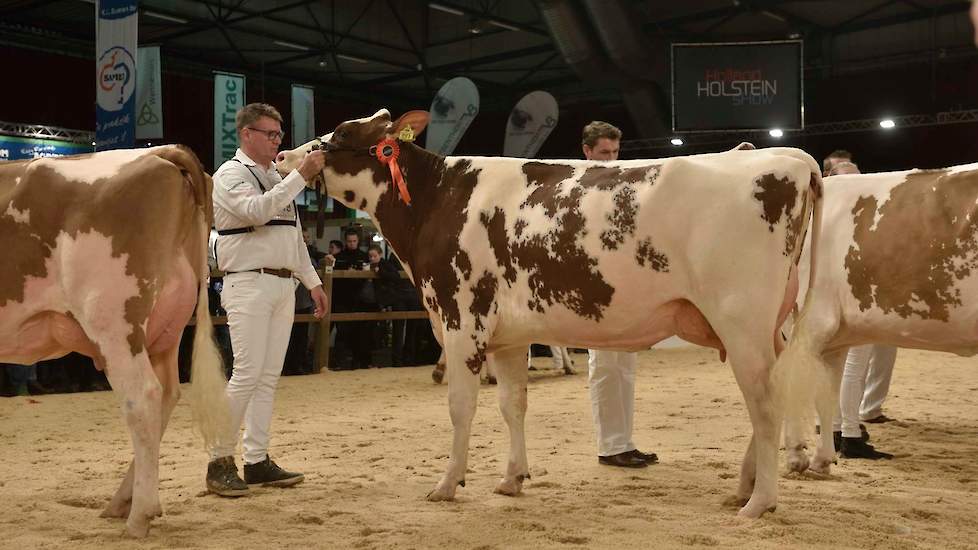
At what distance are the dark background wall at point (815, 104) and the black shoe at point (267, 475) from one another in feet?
48.5

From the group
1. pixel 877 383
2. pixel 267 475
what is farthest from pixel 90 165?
pixel 877 383

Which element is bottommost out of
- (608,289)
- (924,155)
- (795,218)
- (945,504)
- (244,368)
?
(945,504)

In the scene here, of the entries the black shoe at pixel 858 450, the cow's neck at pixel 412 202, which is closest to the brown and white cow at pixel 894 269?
the black shoe at pixel 858 450

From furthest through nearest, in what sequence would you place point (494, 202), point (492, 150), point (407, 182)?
point (492, 150) → point (407, 182) → point (494, 202)

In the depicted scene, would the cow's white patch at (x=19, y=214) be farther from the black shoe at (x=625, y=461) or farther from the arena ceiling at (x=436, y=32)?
the arena ceiling at (x=436, y=32)

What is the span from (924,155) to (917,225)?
52.6 ft

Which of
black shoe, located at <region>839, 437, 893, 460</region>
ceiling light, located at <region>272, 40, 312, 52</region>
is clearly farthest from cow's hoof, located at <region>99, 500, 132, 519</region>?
ceiling light, located at <region>272, 40, 312, 52</region>

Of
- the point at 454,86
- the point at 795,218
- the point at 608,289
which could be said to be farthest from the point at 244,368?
the point at 454,86

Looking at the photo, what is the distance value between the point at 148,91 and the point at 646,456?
35.0 feet

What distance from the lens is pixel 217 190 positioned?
15.4 feet

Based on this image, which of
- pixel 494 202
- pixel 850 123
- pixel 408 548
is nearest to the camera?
pixel 408 548

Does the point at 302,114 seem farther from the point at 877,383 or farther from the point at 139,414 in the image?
the point at 139,414

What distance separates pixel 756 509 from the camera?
13.1ft

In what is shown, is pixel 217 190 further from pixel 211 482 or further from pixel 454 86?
pixel 454 86
